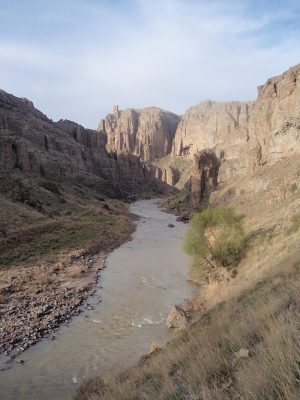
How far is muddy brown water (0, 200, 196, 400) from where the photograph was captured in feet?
52.8

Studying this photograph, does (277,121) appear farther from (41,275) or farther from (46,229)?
(41,275)

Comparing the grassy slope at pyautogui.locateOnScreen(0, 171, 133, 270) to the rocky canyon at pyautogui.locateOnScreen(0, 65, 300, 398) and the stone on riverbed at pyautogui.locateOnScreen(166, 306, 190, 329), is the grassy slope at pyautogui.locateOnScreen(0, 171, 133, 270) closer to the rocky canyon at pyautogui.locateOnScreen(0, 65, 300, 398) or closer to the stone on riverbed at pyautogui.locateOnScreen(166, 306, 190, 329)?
the rocky canyon at pyautogui.locateOnScreen(0, 65, 300, 398)

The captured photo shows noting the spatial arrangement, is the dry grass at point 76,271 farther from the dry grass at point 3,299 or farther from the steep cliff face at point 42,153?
the steep cliff face at point 42,153

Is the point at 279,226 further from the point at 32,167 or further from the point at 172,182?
the point at 172,182

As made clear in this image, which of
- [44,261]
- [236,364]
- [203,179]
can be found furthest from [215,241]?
[203,179]

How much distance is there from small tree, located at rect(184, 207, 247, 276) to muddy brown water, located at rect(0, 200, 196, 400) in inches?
96.1

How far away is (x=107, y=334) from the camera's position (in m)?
21.0

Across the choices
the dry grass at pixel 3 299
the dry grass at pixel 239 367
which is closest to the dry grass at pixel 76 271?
the dry grass at pixel 3 299

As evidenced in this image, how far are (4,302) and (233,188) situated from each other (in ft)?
158

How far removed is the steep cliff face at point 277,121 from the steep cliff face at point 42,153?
150 ft

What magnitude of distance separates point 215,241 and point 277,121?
42.0 meters

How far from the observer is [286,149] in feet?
200

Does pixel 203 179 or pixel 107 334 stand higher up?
pixel 203 179

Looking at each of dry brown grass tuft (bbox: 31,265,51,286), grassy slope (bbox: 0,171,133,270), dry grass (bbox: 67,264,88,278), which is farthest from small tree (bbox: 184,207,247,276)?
grassy slope (bbox: 0,171,133,270)
